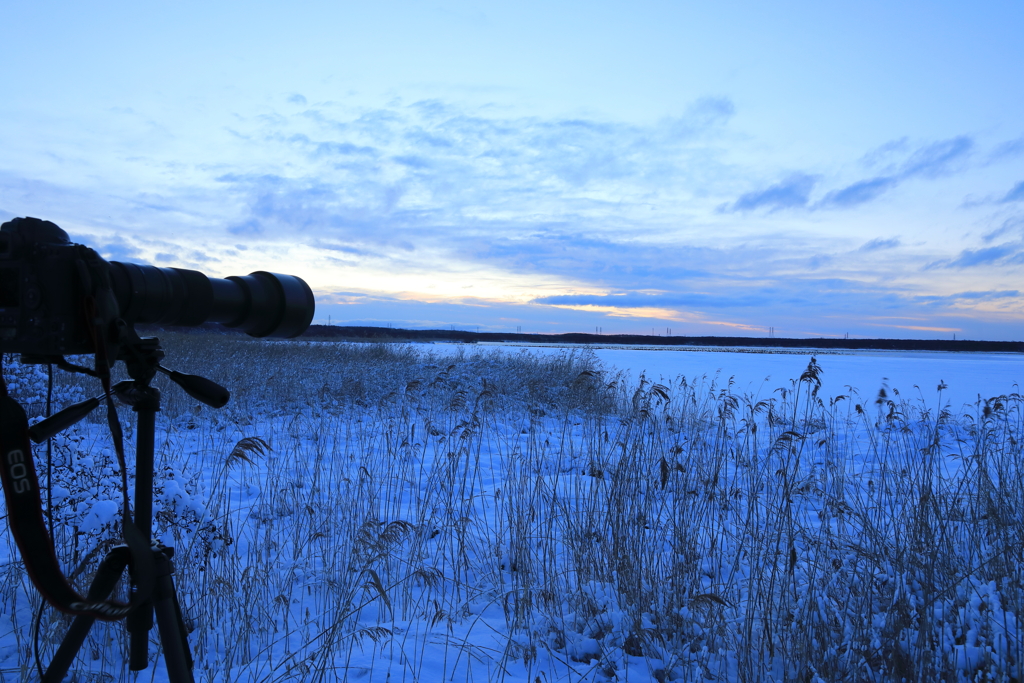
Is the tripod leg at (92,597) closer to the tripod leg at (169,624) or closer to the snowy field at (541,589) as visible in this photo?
the tripod leg at (169,624)

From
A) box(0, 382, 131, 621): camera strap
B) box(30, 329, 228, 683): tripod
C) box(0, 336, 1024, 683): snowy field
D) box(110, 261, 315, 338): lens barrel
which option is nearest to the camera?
box(0, 382, 131, 621): camera strap

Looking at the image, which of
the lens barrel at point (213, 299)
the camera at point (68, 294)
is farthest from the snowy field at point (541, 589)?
the camera at point (68, 294)

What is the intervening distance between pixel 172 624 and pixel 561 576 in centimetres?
249

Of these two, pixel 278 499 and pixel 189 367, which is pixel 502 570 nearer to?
pixel 278 499

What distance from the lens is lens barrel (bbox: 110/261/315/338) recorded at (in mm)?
1309

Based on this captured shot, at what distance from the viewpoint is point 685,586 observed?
3141 mm

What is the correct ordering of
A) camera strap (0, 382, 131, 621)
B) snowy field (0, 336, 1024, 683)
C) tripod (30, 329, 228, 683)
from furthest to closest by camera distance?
snowy field (0, 336, 1024, 683)
tripod (30, 329, 228, 683)
camera strap (0, 382, 131, 621)

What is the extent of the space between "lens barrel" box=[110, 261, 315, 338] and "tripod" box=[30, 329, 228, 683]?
0.10 metres

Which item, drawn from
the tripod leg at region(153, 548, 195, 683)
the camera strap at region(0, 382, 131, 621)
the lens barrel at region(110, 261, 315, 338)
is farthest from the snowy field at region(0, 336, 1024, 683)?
the lens barrel at region(110, 261, 315, 338)

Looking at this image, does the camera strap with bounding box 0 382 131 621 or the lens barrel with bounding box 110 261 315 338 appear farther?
the lens barrel with bounding box 110 261 315 338

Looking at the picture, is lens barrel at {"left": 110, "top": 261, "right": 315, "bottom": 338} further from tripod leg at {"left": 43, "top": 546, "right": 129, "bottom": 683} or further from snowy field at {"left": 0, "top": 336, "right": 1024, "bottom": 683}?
snowy field at {"left": 0, "top": 336, "right": 1024, "bottom": 683}

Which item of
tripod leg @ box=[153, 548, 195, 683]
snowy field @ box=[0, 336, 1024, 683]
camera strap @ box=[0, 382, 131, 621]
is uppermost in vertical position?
camera strap @ box=[0, 382, 131, 621]

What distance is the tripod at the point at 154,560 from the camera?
1202 millimetres

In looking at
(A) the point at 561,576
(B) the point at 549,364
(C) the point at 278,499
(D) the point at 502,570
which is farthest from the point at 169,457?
(B) the point at 549,364
